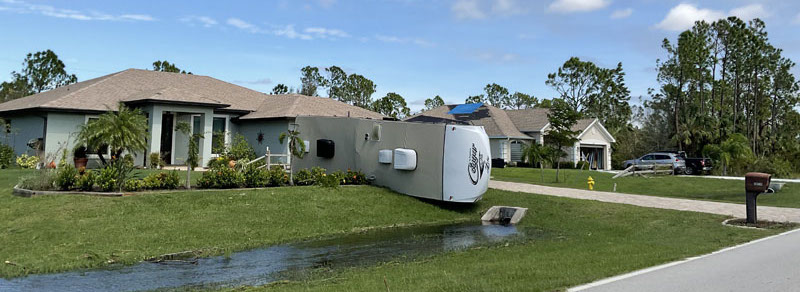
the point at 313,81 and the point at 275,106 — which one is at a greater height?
the point at 313,81

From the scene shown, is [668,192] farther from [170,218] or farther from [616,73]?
[616,73]

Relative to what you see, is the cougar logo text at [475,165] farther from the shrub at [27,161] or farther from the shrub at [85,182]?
the shrub at [27,161]

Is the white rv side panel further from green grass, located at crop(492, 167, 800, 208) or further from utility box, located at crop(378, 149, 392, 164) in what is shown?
green grass, located at crop(492, 167, 800, 208)

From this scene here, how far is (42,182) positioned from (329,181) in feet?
24.8

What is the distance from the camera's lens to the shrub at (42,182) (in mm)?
13422

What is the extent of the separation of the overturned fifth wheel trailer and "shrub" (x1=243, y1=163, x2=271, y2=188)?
3.11m

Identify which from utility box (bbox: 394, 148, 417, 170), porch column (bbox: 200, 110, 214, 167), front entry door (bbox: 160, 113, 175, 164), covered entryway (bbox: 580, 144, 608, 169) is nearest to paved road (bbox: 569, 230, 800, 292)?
utility box (bbox: 394, 148, 417, 170)

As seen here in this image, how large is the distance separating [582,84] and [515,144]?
2728 centimetres

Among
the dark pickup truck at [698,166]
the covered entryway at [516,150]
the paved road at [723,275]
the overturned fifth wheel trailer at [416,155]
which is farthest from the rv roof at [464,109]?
the paved road at [723,275]

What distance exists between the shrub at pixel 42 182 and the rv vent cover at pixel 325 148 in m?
8.08

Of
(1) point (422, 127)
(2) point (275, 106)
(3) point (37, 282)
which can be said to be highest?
(2) point (275, 106)

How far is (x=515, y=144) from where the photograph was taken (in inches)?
1577

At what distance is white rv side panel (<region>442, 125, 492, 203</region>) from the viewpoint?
15766 mm

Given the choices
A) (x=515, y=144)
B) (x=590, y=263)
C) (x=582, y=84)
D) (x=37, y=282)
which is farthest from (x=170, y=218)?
(x=582, y=84)
